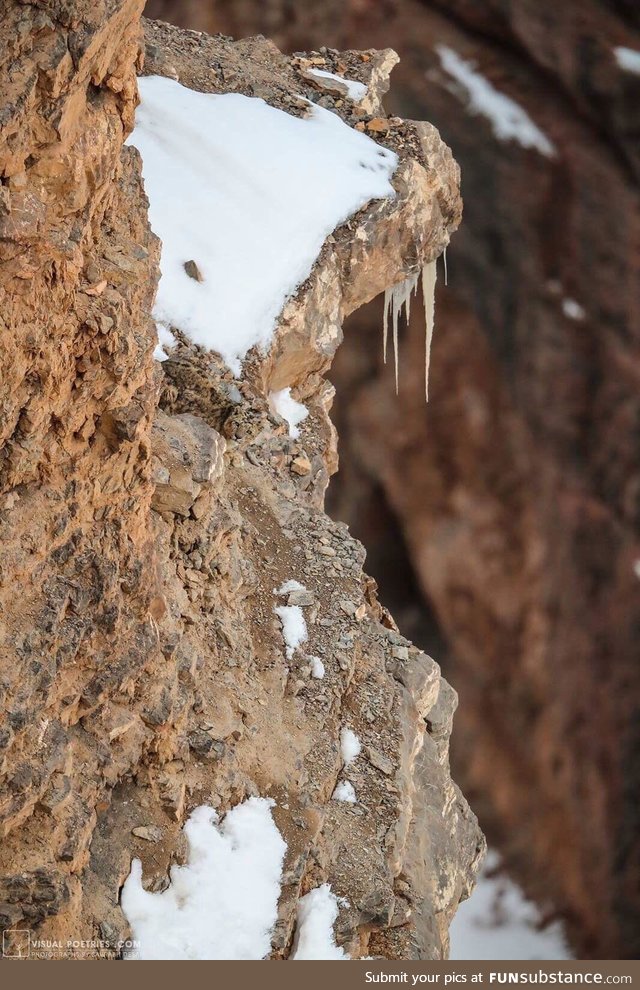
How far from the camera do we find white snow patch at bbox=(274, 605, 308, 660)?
25.7 feet

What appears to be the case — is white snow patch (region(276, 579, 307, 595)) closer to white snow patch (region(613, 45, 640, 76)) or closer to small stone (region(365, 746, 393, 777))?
small stone (region(365, 746, 393, 777))

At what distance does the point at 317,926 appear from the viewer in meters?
6.64

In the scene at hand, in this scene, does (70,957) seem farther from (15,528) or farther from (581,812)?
(581,812)

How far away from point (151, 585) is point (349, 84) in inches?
278

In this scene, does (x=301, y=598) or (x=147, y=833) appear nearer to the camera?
(x=147, y=833)

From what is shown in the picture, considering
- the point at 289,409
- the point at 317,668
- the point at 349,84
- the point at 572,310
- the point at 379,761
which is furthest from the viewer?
the point at 572,310

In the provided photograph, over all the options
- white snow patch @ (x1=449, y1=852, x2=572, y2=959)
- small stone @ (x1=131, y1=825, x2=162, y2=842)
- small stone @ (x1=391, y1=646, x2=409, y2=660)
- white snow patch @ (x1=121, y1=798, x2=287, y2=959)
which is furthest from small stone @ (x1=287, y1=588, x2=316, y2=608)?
white snow patch @ (x1=449, y1=852, x2=572, y2=959)

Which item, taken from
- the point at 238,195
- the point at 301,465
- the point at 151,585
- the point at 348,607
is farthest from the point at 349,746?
the point at 238,195

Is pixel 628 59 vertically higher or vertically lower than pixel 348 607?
higher

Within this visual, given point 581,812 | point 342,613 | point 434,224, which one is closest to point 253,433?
point 342,613

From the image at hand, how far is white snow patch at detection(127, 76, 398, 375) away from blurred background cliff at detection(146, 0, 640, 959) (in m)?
6.01

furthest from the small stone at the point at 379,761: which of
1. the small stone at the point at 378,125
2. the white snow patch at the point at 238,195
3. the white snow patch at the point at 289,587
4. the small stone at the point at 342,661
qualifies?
the small stone at the point at 378,125

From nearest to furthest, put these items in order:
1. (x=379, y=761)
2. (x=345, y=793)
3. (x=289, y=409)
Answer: (x=345, y=793) → (x=379, y=761) → (x=289, y=409)

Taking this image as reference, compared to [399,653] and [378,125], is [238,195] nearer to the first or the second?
[378,125]
